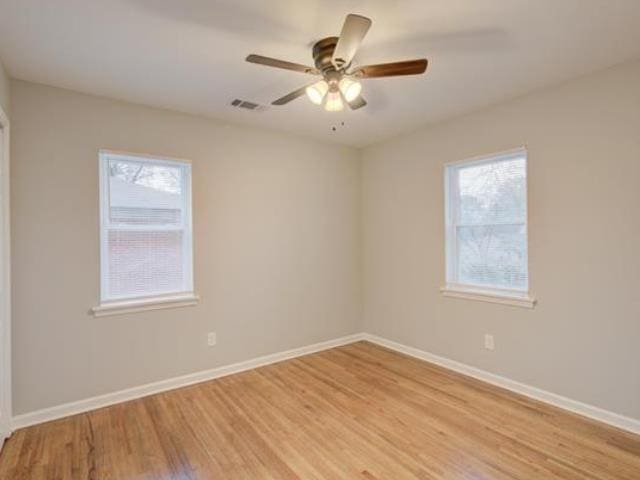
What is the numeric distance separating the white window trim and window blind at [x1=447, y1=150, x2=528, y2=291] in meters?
2.56

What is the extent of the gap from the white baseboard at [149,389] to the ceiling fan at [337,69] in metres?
2.63

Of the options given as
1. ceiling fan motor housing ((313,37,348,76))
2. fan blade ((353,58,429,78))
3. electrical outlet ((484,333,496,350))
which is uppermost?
ceiling fan motor housing ((313,37,348,76))

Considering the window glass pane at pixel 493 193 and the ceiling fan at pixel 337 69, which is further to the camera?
the window glass pane at pixel 493 193

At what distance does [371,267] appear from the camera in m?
4.57

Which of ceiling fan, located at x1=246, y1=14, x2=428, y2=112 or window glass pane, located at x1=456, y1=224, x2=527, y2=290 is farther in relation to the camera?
window glass pane, located at x1=456, y1=224, x2=527, y2=290

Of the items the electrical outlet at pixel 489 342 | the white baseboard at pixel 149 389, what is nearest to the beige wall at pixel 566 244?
the electrical outlet at pixel 489 342

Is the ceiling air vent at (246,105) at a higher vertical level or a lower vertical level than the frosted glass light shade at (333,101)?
higher

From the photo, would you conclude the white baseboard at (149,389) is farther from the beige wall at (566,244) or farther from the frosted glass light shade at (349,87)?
the frosted glass light shade at (349,87)

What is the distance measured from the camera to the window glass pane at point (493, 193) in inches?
123

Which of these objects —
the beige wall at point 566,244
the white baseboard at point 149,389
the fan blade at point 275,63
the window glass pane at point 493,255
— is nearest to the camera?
the fan blade at point 275,63

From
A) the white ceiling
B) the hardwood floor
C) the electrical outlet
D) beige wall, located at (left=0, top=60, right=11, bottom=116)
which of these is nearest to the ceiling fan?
the white ceiling

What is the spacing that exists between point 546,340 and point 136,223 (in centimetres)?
357

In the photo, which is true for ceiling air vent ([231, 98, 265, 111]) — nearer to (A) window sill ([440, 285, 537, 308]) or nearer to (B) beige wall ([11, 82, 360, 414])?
(B) beige wall ([11, 82, 360, 414])

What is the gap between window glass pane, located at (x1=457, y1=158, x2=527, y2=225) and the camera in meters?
3.11
